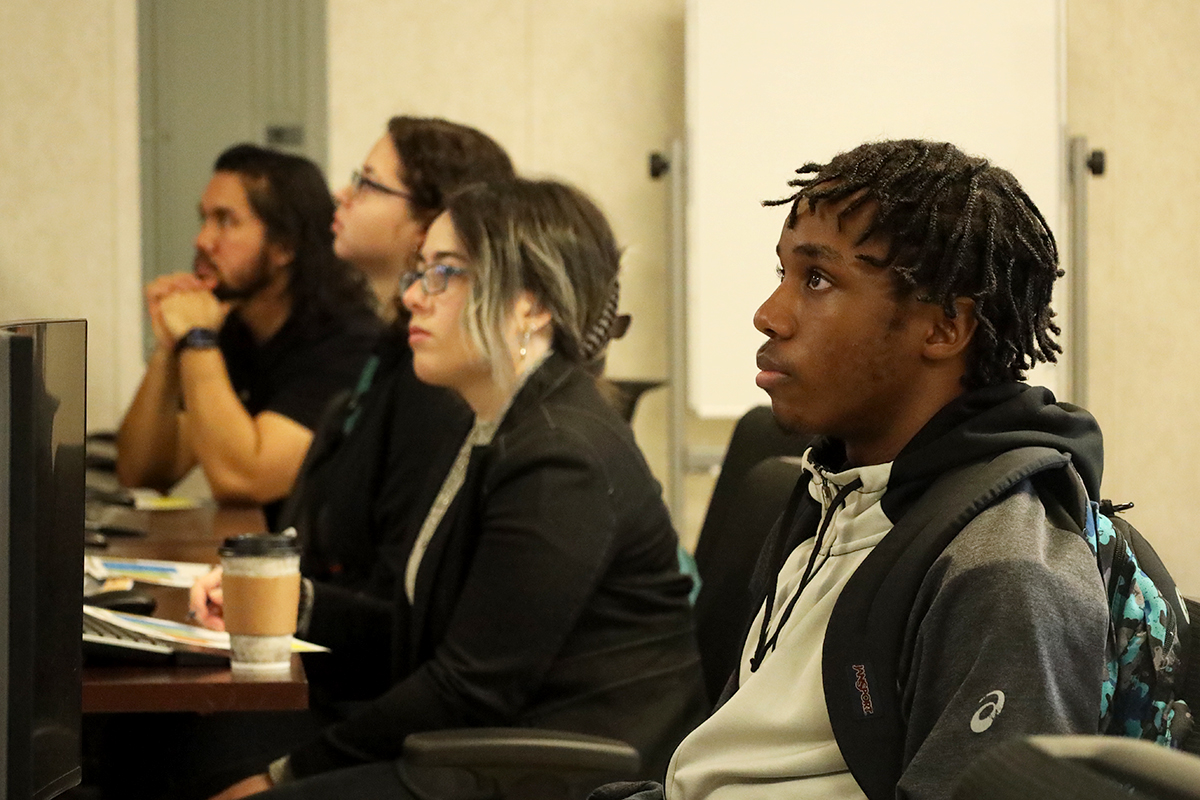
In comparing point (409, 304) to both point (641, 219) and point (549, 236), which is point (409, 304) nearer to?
point (549, 236)

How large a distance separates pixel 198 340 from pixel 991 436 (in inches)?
91.0

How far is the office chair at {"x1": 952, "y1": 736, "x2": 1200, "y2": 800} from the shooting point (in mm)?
488

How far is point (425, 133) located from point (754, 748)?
Answer: 1.67 metres

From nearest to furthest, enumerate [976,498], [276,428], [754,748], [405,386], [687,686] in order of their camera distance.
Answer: [976,498], [754,748], [687,686], [405,386], [276,428]

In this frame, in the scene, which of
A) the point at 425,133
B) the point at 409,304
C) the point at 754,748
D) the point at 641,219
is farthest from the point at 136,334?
the point at 754,748

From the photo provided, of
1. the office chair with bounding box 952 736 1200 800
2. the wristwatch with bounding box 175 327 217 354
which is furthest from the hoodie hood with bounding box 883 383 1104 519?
the wristwatch with bounding box 175 327 217 354

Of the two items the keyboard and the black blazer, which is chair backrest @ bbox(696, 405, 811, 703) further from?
the keyboard

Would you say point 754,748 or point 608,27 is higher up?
point 608,27

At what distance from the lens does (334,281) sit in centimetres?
317

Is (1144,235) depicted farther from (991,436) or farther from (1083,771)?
(1083,771)

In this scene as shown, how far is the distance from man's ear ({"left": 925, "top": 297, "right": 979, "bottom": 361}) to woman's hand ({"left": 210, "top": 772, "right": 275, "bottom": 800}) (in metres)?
1.00

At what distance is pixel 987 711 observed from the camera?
0.85 metres

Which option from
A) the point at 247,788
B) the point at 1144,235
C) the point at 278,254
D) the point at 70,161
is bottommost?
the point at 247,788

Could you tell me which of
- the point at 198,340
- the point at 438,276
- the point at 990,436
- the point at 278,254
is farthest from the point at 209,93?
the point at 990,436
